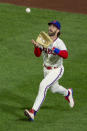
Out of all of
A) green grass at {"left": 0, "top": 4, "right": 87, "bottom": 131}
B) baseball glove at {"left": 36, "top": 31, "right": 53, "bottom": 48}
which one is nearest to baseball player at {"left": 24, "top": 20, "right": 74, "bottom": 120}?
baseball glove at {"left": 36, "top": 31, "right": 53, "bottom": 48}

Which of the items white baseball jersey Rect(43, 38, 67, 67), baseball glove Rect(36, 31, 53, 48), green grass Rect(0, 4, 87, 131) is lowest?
green grass Rect(0, 4, 87, 131)

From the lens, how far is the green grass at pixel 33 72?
39.1ft

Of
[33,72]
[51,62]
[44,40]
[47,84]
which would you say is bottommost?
[33,72]

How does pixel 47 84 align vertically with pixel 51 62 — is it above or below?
below

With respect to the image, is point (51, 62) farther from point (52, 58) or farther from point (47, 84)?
A: point (47, 84)

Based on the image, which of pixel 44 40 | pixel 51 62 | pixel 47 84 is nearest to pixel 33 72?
pixel 51 62

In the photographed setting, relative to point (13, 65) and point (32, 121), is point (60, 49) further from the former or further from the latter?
point (13, 65)

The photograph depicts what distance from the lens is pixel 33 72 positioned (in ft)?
50.6

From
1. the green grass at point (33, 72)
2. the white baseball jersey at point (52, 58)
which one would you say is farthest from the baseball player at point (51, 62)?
the green grass at point (33, 72)

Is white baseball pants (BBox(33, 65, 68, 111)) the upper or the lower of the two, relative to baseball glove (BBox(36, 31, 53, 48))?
lower

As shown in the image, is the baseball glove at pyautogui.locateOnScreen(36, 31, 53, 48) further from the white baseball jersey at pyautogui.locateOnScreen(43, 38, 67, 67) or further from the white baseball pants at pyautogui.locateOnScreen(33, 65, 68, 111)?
the white baseball pants at pyautogui.locateOnScreen(33, 65, 68, 111)

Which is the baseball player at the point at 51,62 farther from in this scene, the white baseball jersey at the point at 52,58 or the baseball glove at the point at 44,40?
the baseball glove at the point at 44,40

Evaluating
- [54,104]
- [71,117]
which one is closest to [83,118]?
[71,117]

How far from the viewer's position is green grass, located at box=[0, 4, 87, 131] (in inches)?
470
